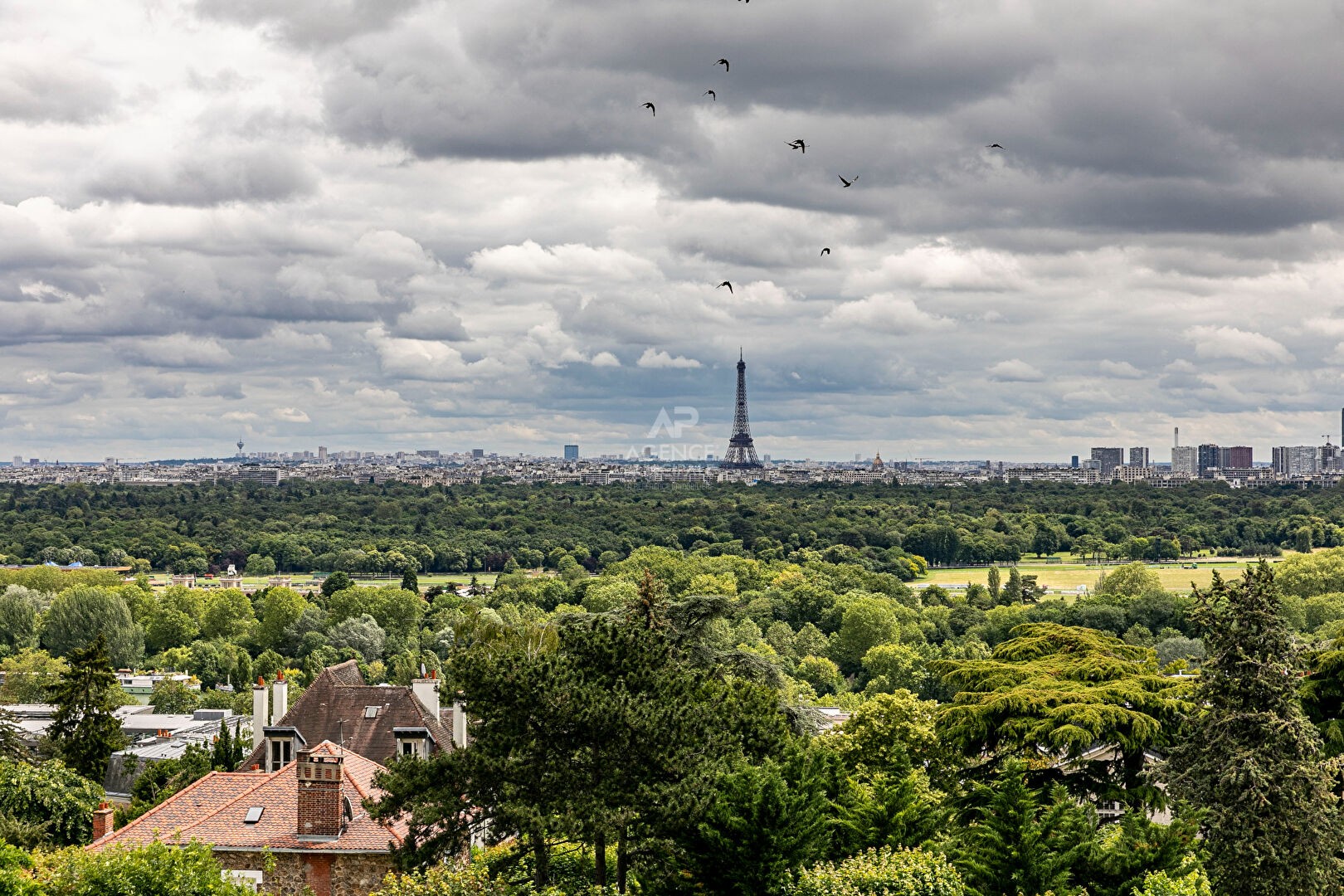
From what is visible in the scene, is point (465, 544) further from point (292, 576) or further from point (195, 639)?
point (195, 639)

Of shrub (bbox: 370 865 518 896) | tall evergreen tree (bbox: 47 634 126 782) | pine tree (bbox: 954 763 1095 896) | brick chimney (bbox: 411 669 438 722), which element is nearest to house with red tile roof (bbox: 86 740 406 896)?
shrub (bbox: 370 865 518 896)

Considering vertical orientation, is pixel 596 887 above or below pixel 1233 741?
below

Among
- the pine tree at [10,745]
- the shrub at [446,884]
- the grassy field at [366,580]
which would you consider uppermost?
the shrub at [446,884]

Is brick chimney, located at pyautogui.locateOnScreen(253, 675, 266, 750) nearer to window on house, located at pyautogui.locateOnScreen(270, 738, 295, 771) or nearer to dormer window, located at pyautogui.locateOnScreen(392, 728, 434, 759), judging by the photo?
window on house, located at pyautogui.locateOnScreen(270, 738, 295, 771)

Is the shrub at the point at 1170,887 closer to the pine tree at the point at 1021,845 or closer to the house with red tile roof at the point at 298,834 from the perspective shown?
the pine tree at the point at 1021,845

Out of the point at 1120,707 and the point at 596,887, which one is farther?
the point at 1120,707

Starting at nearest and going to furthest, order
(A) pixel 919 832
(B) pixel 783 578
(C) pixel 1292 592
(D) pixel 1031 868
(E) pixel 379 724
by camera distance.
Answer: (D) pixel 1031 868
(A) pixel 919 832
(E) pixel 379 724
(C) pixel 1292 592
(B) pixel 783 578

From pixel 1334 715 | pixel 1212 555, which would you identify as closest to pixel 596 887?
pixel 1334 715

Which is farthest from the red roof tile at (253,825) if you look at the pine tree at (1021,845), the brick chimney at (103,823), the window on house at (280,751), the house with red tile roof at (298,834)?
the pine tree at (1021,845)
